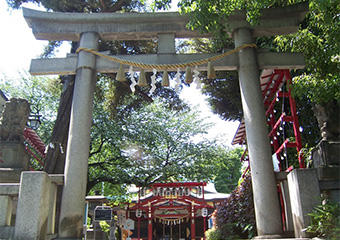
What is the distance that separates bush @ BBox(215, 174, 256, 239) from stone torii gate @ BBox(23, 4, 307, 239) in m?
2.46

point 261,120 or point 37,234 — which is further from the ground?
point 261,120

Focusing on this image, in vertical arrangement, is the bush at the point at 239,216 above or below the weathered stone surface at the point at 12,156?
below

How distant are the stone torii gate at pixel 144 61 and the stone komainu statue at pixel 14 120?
1121 mm

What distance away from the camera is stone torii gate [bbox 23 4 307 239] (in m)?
5.51

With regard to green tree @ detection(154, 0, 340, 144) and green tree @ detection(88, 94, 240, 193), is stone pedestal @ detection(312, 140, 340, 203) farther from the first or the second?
green tree @ detection(88, 94, 240, 193)

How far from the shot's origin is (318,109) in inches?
269

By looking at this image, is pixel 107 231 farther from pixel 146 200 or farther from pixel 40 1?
pixel 40 1

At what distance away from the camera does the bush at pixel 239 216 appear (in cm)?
768

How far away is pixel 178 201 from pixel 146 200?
8.91 feet

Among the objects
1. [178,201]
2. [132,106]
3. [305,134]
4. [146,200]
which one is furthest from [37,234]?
[178,201]

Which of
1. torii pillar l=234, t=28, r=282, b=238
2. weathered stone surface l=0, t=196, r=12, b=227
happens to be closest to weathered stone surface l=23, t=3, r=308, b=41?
torii pillar l=234, t=28, r=282, b=238

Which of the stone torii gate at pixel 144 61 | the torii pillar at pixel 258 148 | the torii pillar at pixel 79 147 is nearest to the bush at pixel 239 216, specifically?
the torii pillar at pixel 258 148

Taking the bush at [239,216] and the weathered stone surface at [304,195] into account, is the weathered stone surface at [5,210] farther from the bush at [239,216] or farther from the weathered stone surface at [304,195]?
the bush at [239,216]

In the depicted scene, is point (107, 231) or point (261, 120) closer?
point (261, 120)
